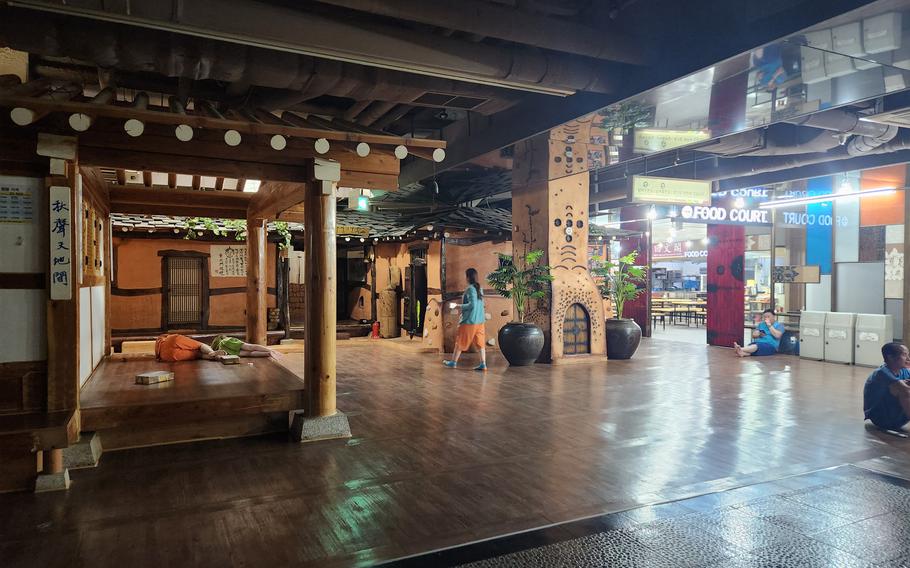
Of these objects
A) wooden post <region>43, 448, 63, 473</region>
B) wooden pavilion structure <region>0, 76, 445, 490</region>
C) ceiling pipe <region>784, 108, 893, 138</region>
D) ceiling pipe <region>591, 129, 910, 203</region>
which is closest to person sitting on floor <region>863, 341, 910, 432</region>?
ceiling pipe <region>784, 108, 893, 138</region>

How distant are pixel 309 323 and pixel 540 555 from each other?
11.0 feet

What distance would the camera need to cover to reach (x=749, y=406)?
273 inches

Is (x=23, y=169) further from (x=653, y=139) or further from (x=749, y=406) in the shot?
(x=749, y=406)

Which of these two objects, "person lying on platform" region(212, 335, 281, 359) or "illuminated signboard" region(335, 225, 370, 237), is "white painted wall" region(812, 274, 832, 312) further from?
"person lying on platform" region(212, 335, 281, 359)

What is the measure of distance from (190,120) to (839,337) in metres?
11.2

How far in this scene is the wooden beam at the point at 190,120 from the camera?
13.9 feet

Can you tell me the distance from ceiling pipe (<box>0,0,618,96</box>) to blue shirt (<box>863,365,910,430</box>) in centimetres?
401

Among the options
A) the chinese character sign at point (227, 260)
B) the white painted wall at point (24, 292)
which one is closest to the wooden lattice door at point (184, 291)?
the chinese character sign at point (227, 260)

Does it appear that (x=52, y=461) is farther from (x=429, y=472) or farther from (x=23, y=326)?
(x=429, y=472)

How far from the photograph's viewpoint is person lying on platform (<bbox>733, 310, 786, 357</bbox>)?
1161 cm

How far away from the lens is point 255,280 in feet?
30.2

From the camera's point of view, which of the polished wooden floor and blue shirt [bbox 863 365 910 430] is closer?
the polished wooden floor

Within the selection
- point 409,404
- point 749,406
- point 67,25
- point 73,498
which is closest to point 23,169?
point 67,25

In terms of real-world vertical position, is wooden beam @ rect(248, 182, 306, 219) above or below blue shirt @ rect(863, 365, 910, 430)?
above
